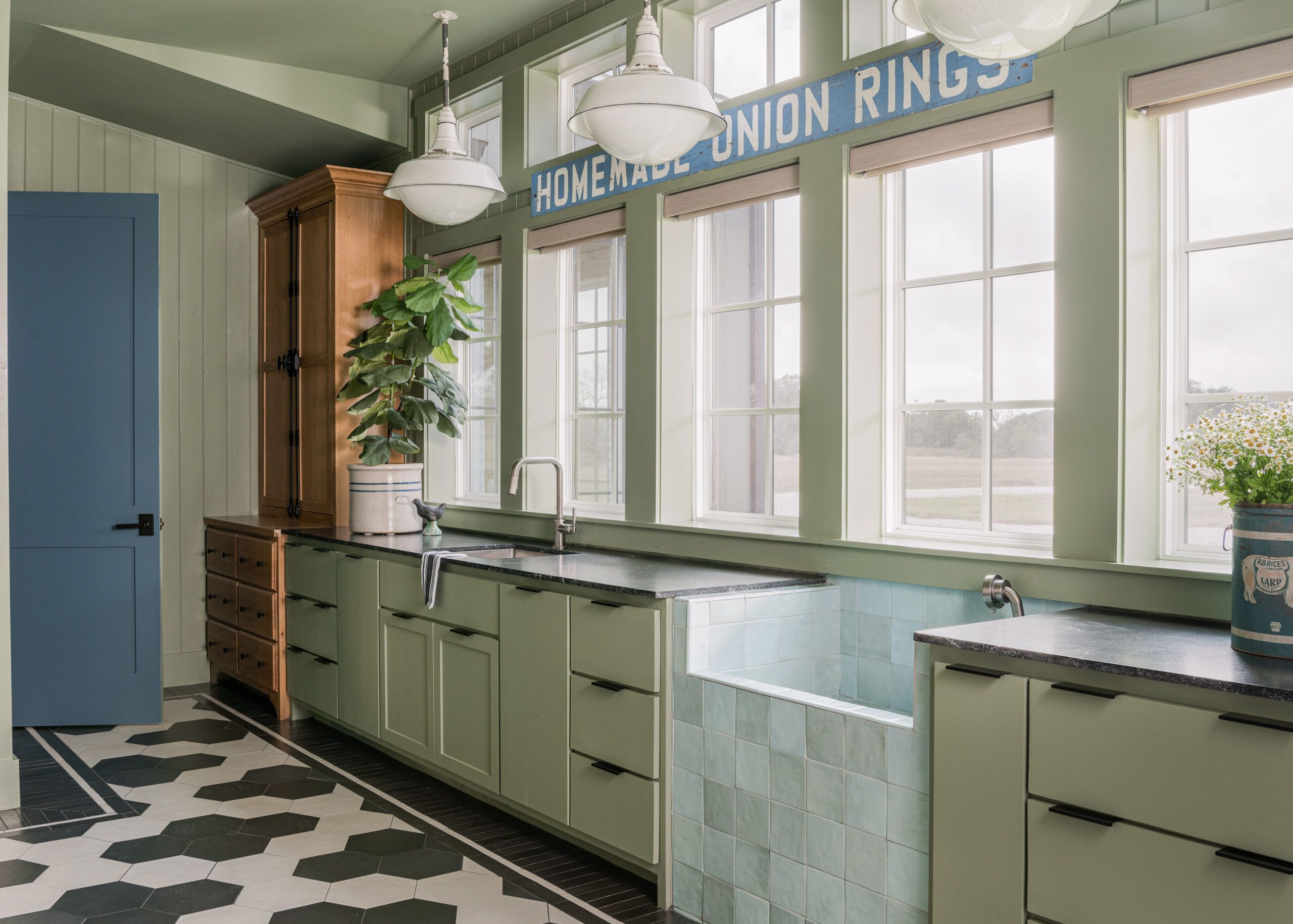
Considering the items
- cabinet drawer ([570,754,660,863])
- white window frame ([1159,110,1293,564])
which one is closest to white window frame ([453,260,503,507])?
cabinet drawer ([570,754,660,863])

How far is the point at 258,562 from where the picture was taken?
5.12 m

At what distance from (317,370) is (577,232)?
194 cm

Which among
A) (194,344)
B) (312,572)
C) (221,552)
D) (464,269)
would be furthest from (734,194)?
(194,344)

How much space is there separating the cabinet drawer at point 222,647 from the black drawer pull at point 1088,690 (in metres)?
4.58

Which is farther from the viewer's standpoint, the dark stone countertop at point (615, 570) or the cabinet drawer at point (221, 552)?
the cabinet drawer at point (221, 552)

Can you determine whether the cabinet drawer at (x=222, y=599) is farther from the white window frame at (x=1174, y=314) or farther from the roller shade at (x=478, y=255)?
the white window frame at (x=1174, y=314)

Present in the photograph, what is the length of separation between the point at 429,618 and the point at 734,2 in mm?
2531

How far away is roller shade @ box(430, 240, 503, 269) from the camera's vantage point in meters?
4.79

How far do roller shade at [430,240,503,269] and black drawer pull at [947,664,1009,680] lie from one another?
3254 mm

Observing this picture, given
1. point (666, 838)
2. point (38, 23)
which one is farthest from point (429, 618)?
point (38, 23)

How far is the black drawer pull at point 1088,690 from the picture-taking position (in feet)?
6.10

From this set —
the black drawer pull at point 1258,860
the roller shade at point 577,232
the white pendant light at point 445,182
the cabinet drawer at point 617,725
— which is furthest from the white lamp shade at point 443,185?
the black drawer pull at point 1258,860

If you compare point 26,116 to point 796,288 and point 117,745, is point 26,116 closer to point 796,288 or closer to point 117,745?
point 117,745

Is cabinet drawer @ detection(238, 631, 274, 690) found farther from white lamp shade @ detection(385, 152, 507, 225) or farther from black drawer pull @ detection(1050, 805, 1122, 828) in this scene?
black drawer pull @ detection(1050, 805, 1122, 828)
